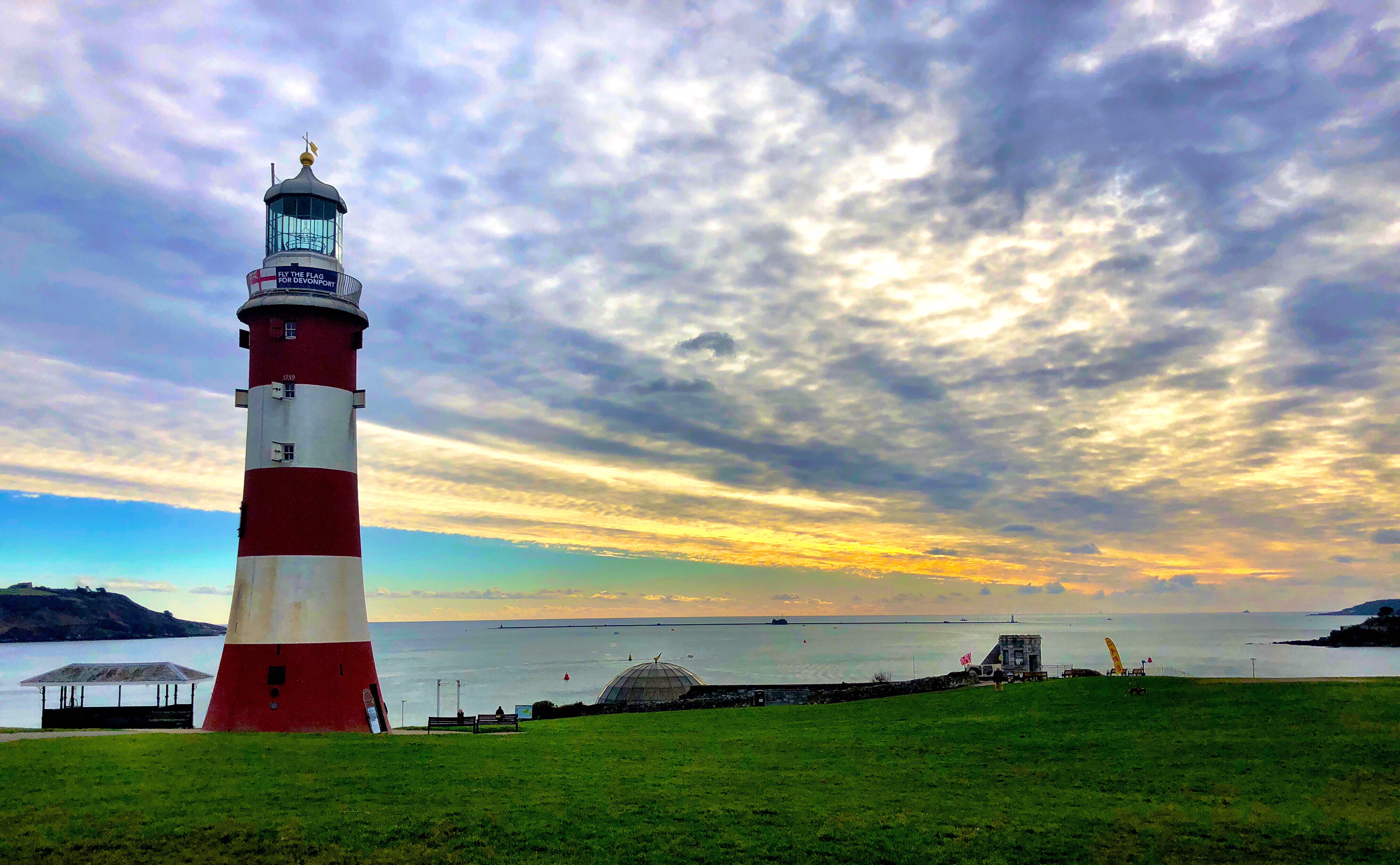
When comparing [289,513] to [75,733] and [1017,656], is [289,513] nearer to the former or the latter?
[75,733]

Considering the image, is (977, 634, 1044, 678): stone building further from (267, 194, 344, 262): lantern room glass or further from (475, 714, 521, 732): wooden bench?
(267, 194, 344, 262): lantern room glass

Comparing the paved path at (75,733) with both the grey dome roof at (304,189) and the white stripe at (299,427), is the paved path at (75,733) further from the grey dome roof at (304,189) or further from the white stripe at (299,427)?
the grey dome roof at (304,189)

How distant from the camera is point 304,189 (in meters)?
26.6

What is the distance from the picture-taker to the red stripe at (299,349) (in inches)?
1013

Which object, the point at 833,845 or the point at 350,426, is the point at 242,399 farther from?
the point at 833,845

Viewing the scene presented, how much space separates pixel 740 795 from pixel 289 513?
16155 millimetres

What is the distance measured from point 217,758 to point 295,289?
13.8 metres

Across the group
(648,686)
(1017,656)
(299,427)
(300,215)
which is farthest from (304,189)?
(1017,656)

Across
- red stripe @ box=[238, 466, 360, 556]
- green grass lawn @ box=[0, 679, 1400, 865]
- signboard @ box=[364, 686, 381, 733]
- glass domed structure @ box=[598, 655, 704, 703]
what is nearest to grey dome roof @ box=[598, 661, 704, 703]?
glass domed structure @ box=[598, 655, 704, 703]

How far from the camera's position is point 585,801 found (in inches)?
603

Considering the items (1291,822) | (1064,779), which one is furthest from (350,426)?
(1291,822)

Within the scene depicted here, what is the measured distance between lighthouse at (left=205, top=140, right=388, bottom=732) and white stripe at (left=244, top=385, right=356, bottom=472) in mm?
34

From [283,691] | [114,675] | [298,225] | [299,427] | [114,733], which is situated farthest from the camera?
[114,675]

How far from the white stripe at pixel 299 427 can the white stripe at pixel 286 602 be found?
2843mm
